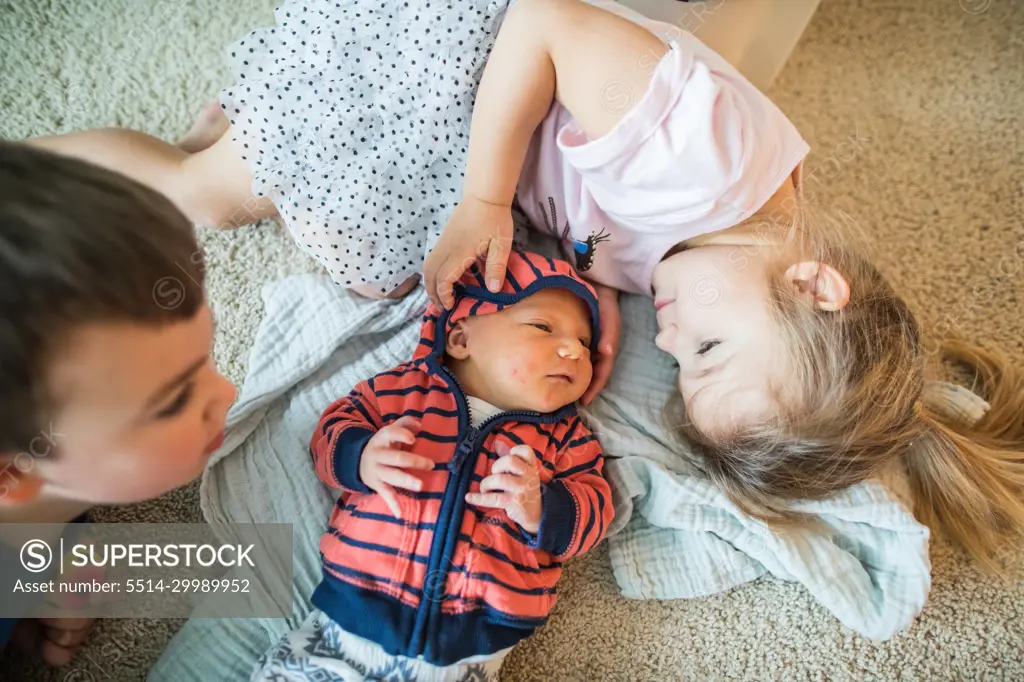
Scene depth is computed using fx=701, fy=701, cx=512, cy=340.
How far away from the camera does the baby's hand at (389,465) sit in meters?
0.67

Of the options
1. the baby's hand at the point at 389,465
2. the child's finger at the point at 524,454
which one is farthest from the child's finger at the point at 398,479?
the child's finger at the point at 524,454

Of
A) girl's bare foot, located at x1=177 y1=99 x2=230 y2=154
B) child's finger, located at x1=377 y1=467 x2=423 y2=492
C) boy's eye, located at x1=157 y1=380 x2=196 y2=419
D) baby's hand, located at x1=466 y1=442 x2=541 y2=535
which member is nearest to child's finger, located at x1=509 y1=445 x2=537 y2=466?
baby's hand, located at x1=466 y1=442 x2=541 y2=535

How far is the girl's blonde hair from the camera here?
71cm

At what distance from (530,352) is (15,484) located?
453 millimetres

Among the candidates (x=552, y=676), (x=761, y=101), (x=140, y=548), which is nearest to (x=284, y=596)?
(x=140, y=548)

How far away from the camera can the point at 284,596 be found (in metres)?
0.76

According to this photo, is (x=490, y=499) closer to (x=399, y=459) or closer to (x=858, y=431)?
(x=399, y=459)

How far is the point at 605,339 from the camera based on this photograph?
0.86 meters

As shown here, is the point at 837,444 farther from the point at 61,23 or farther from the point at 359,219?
the point at 61,23

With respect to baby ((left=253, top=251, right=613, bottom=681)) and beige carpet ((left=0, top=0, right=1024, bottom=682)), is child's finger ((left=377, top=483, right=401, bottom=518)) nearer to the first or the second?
baby ((left=253, top=251, right=613, bottom=681))

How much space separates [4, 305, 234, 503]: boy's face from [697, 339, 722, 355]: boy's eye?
482 mm

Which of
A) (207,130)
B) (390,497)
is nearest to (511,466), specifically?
(390,497)

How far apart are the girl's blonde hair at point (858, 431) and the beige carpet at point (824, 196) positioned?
104 millimetres

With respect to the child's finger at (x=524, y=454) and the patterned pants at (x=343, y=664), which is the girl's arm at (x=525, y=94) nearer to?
the child's finger at (x=524, y=454)
